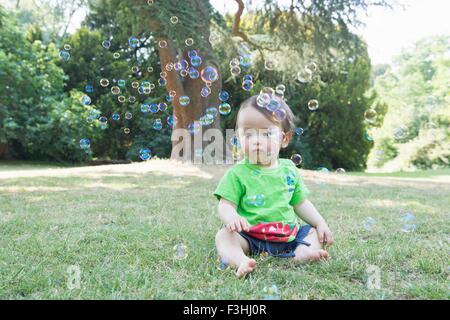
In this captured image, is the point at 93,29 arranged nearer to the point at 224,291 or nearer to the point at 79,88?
the point at 79,88

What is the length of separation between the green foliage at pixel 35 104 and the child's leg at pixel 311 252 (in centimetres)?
1191

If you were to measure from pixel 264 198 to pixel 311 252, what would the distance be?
0.38 m

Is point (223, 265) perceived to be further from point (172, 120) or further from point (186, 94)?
point (172, 120)

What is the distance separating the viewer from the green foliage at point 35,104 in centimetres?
1368

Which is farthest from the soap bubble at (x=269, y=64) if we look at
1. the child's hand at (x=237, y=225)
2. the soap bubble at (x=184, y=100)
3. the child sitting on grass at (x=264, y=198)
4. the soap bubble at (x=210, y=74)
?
the child's hand at (x=237, y=225)

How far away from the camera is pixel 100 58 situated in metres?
15.4

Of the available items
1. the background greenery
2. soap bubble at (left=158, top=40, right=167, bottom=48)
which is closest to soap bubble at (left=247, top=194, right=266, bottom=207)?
soap bubble at (left=158, top=40, right=167, bottom=48)

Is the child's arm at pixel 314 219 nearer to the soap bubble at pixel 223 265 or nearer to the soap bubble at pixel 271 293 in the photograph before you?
the soap bubble at pixel 223 265

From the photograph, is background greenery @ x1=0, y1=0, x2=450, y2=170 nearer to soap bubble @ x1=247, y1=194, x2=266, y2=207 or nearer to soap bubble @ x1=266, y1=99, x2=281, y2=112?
soap bubble @ x1=266, y1=99, x2=281, y2=112

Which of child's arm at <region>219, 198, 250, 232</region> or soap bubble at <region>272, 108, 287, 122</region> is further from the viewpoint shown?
soap bubble at <region>272, 108, 287, 122</region>

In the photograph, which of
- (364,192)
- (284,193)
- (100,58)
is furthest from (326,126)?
(284,193)

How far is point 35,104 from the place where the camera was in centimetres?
1434

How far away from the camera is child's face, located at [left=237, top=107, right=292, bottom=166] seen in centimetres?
252
